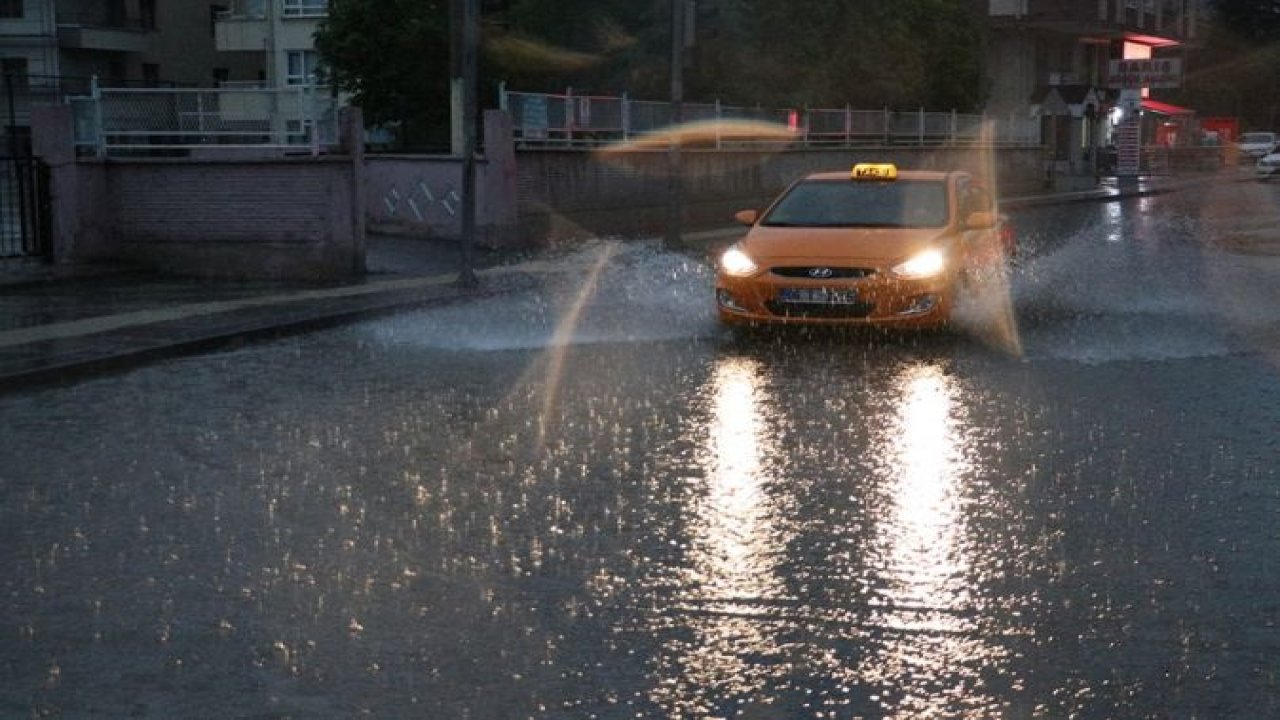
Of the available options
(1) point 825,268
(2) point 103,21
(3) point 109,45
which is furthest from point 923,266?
(2) point 103,21

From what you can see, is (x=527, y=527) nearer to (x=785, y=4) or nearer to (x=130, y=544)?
(x=130, y=544)

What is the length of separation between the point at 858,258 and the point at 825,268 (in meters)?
0.29

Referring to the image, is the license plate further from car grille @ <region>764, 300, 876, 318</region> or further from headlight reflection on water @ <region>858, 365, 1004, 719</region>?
headlight reflection on water @ <region>858, 365, 1004, 719</region>

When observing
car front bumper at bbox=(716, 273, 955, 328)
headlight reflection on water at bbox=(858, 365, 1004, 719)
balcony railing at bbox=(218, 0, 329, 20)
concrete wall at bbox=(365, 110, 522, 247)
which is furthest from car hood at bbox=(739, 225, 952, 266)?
balcony railing at bbox=(218, 0, 329, 20)

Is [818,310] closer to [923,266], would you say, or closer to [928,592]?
[923,266]

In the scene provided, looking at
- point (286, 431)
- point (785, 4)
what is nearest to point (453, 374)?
point (286, 431)

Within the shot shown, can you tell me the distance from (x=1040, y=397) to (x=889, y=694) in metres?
5.97

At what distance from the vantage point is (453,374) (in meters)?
11.6

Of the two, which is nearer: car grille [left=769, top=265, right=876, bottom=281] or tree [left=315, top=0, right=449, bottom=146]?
car grille [left=769, top=265, right=876, bottom=281]

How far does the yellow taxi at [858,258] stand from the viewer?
504 inches

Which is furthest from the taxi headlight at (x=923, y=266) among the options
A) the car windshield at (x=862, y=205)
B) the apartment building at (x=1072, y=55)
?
the apartment building at (x=1072, y=55)

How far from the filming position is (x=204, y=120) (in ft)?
63.8

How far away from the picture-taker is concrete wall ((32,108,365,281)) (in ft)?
62.4

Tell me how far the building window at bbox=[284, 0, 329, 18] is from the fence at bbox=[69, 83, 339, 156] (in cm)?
4608
